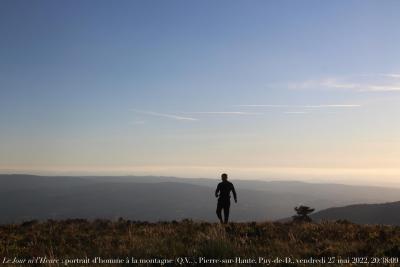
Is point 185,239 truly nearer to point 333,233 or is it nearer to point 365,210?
point 333,233

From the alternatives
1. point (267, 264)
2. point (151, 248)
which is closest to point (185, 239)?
point (151, 248)

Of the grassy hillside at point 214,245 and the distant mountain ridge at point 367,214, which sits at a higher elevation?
the grassy hillside at point 214,245

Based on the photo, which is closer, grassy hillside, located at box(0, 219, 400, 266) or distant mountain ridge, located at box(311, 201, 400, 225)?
grassy hillside, located at box(0, 219, 400, 266)

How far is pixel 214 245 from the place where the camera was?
10883 mm

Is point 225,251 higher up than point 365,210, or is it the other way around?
point 225,251

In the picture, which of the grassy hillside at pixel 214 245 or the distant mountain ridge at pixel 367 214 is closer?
the grassy hillside at pixel 214 245

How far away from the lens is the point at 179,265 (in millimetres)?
10102

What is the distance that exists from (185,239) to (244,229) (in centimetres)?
372

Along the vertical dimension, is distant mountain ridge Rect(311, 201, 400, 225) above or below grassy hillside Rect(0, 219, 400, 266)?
below

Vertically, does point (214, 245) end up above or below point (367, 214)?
above

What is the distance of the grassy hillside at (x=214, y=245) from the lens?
10.8 metres

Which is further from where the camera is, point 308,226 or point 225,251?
point 308,226

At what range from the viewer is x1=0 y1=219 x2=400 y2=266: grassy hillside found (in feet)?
35.3

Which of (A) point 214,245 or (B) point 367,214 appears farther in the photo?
(B) point 367,214
